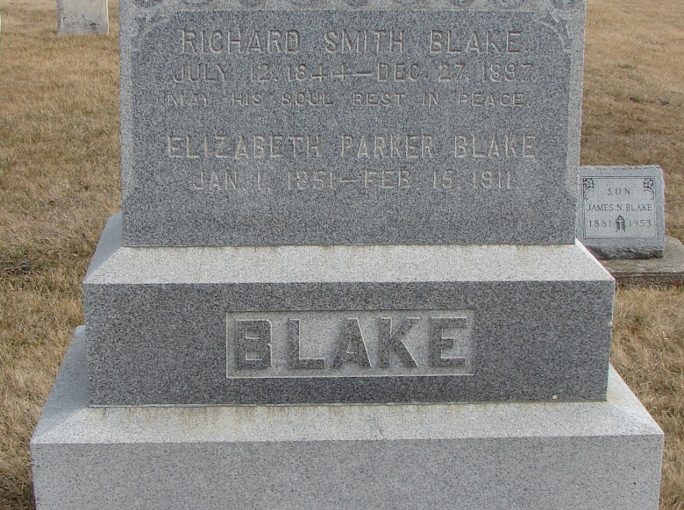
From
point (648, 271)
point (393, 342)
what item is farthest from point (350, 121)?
point (648, 271)

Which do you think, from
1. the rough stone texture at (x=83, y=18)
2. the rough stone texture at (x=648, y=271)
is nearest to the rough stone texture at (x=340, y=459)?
the rough stone texture at (x=648, y=271)

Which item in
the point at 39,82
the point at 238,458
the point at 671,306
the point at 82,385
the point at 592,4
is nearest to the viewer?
the point at 238,458

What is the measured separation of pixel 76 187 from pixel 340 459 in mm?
5025

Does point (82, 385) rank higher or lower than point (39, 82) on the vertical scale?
A: lower

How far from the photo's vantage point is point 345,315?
2.94 m

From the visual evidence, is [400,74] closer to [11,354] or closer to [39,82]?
[11,354]

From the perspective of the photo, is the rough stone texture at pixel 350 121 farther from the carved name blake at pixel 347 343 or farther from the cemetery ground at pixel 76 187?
the cemetery ground at pixel 76 187

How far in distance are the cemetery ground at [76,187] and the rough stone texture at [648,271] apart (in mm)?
211

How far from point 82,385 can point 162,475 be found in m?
0.46

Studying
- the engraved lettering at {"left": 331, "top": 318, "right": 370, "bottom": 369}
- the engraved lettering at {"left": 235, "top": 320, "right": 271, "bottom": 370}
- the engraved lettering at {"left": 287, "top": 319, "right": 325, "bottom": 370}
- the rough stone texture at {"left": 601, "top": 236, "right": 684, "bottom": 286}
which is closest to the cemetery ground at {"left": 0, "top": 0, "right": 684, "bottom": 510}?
the rough stone texture at {"left": 601, "top": 236, "right": 684, "bottom": 286}

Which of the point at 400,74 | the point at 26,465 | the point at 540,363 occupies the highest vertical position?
the point at 400,74

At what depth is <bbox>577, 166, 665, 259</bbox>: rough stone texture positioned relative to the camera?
6.41 metres

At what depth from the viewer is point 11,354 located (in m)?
4.38

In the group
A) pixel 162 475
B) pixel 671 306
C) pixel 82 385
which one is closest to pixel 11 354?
pixel 82 385
